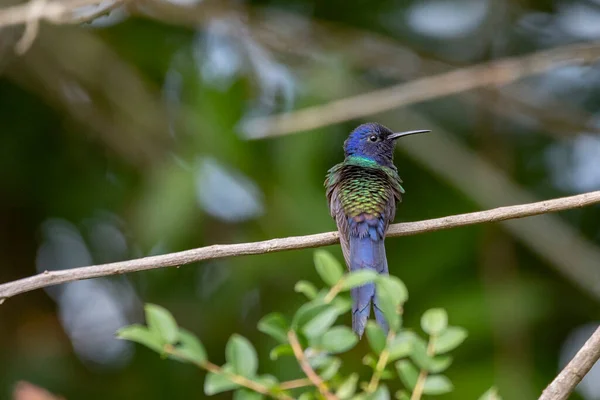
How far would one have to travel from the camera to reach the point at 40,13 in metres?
3.40

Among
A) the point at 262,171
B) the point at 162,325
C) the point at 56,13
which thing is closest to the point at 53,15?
the point at 56,13

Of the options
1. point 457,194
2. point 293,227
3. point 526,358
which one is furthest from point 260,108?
point 526,358

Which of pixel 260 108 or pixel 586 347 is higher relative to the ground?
pixel 260 108

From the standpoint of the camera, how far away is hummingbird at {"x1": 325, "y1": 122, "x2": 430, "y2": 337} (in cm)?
244

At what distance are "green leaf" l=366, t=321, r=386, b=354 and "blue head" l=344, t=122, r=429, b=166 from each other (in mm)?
→ 1947

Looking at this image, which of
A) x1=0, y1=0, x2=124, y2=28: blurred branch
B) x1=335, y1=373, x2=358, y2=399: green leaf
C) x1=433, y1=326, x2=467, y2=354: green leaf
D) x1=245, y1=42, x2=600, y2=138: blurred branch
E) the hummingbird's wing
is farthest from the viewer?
x1=245, y1=42, x2=600, y2=138: blurred branch

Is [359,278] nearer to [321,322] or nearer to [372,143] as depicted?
[321,322]

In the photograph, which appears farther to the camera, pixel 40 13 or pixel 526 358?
pixel 526 358

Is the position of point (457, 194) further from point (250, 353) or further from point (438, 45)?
point (250, 353)

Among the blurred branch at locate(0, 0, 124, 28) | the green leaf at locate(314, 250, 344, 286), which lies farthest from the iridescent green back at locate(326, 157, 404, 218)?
the green leaf at locate(314, 250, 344, 286)

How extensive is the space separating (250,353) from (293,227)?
2.45m

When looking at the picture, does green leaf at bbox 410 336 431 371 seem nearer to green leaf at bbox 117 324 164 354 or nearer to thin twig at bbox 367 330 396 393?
thin twig at bbox 367 330 396 393

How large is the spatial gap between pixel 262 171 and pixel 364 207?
4.93 ft

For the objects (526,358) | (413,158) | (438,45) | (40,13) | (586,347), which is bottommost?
(586,347)
